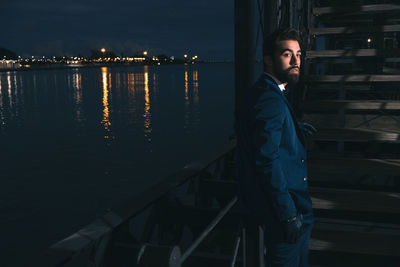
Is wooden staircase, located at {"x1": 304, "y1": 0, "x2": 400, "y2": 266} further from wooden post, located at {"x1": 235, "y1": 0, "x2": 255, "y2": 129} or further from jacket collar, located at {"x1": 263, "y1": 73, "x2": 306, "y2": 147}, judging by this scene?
jacket collar, located at {"x1": 263, "y1": 73, "x2": 306, "y2": 147}

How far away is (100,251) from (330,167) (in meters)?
2.99

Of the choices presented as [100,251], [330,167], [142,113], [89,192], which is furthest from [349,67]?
[142,113]

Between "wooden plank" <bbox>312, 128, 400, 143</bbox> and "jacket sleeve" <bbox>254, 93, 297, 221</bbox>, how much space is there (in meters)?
2.95

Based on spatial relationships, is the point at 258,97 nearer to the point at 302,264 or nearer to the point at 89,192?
the point at 302,264

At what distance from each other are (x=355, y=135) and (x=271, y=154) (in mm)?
3286

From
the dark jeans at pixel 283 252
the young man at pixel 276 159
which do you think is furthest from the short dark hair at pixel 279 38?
the dark jeans at pixel 283 252

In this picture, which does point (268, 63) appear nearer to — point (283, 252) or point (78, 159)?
point (283, 252)

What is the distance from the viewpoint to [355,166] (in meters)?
4.94

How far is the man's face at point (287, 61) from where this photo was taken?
9.00 feet

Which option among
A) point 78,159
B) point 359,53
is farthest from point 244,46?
point 78,159

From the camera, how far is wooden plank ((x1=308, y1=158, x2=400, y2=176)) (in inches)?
189

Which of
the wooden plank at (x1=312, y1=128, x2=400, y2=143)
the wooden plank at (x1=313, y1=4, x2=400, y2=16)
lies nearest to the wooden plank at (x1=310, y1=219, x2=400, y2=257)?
the wooden plank at (x1=312, y1=128, x2=400, y2=143)

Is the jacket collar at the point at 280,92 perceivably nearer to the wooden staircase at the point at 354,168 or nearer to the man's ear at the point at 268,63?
the man's ear at the point at 268,63

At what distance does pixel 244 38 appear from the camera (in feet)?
15.8
